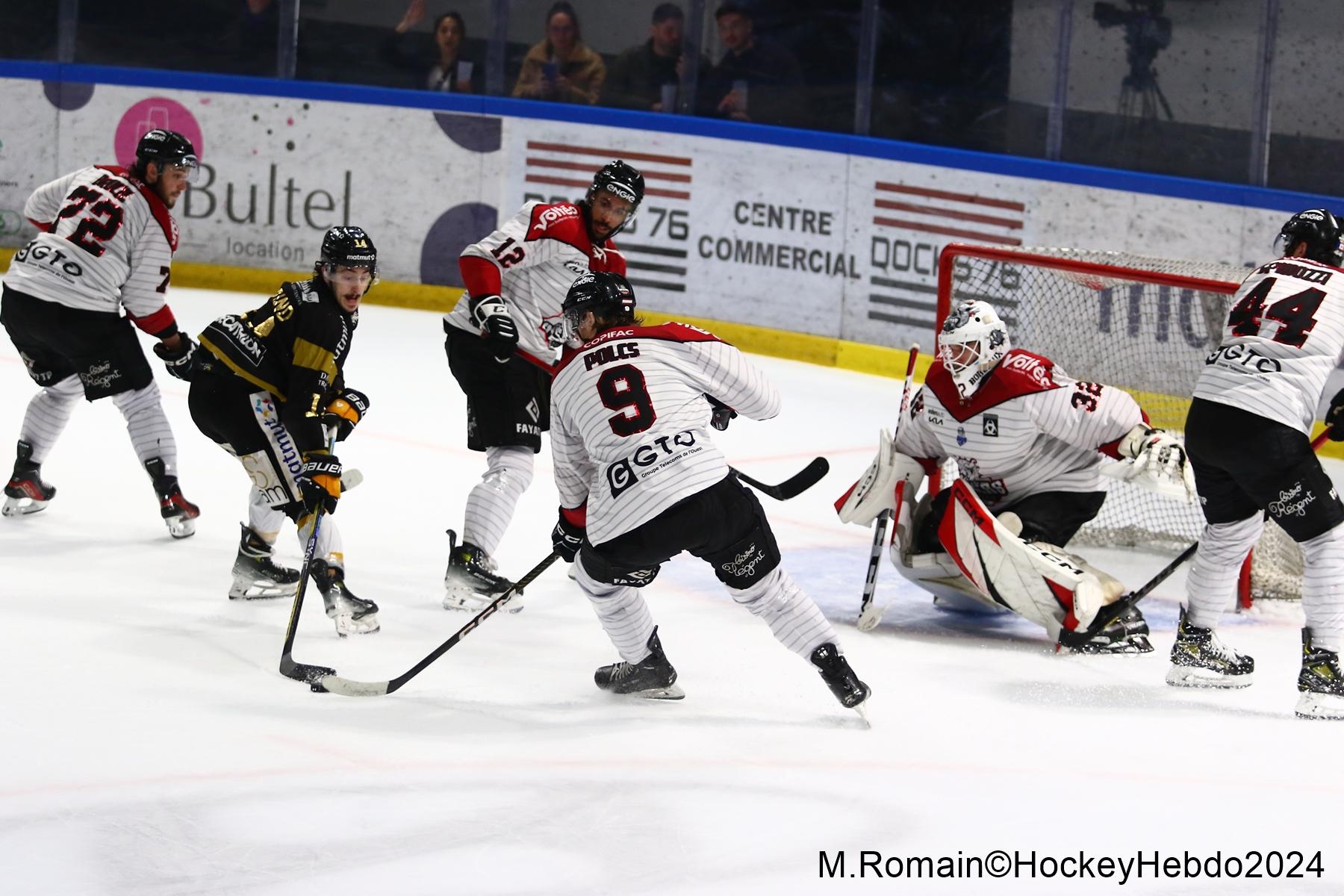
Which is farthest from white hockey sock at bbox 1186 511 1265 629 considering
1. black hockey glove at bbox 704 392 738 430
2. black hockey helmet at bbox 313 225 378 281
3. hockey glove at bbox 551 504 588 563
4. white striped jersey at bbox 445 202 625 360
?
black hockey helmet at bbox 313 225 378 281

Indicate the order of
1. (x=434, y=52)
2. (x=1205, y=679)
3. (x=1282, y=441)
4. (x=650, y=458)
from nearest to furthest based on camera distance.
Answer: (x=650, y=458), (x=1282, y=441), (x=1205, y=679), (x=434, y=52)

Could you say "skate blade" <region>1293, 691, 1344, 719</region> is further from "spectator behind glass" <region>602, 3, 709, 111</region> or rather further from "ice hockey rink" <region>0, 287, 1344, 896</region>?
"spectator behind glass" <region>602, 3, 709, 111</region>

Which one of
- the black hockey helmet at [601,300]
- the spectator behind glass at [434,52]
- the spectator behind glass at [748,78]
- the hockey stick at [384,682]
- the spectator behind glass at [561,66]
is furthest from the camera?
the spectator behind glass at [434,52]

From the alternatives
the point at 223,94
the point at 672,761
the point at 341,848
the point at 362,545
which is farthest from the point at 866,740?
the point at 223,94

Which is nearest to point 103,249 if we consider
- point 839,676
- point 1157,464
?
point 839,676

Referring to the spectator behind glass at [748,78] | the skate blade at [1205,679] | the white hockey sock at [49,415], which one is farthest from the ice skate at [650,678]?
the spectator behind glass at [748,78]

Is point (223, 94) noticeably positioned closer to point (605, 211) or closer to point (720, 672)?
point (605, 211)

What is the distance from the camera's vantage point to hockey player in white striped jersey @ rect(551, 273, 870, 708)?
3725 mm

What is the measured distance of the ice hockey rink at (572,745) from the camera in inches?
126

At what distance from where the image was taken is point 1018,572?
14.9ft

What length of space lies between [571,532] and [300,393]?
86 cm

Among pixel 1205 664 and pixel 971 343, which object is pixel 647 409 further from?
pixel 1205 664

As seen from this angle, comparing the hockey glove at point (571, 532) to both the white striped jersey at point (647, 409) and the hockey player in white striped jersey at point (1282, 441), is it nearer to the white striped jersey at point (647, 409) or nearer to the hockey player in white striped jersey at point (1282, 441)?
the white striped jersey at point (647, 409)

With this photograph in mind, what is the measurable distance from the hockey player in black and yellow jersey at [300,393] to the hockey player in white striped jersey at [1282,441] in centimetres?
213
